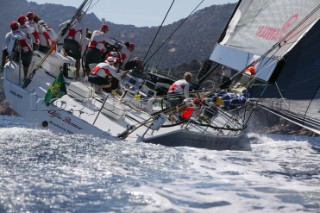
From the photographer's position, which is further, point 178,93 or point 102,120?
point 178,93

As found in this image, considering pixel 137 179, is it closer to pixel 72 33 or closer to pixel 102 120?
pixel 102 120

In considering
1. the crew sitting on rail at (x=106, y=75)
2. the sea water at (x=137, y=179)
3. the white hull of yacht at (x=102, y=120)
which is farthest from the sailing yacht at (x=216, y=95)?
the sea water at (x=137, y=179)

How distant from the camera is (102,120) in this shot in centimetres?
1081

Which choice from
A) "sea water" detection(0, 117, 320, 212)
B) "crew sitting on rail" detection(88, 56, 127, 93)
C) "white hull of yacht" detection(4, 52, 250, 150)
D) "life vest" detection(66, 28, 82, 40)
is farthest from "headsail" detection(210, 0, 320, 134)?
"life vest" detection(66, 28, 82, 40)

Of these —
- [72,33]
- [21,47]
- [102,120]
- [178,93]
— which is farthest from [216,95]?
[72,33]

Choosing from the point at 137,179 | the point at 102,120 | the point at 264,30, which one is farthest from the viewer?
the point at 264,30

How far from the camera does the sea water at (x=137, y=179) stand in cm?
550

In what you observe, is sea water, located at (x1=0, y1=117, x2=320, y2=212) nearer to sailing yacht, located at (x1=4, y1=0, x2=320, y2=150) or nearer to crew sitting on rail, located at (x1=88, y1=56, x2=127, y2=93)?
sailing yacht, located at (x1=4, y1=0, x2=320, y2=150)

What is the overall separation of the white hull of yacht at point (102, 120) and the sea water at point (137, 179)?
0.45 m

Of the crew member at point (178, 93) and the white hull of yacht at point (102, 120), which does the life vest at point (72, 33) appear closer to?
the white hull of yacht at point (102, 120)

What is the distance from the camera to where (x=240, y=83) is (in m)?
13.8

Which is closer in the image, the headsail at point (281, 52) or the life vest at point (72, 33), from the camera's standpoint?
the headsail at point (281, 52)

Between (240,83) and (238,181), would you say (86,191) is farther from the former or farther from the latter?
(240,83)

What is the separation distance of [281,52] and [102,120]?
3.88 meters
